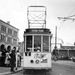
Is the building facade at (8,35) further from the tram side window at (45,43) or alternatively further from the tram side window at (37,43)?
the tram side window at (45,43)

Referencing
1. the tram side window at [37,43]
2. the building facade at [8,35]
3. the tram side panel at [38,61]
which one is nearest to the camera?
the tram side panel at [38,61]

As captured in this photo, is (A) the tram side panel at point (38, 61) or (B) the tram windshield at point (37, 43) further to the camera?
(B) the tram windshield at point (37, 43)

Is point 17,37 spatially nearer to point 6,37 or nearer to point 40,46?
point 6,37

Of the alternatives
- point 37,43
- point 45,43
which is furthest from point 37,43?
point 45,43

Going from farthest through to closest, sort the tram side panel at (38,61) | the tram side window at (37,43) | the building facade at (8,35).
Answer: the building facade at (8,35), the tram side window at (37,43), the tram side panel at (38,61)

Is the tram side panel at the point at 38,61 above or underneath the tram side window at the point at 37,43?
underneath

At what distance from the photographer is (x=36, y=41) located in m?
12.1

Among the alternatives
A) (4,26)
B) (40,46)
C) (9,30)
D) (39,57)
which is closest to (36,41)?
(40,46)

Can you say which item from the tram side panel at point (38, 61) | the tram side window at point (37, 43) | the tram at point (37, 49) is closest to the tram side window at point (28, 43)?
the tram at point (37, 49)

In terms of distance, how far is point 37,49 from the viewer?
11.9 metres

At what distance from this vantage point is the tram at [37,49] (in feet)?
37.6

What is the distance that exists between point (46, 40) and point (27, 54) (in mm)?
1696

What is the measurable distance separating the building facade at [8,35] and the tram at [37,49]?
4186 centimetres

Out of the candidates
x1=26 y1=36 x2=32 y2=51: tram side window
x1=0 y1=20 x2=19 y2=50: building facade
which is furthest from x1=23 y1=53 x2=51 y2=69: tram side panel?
x1=0 y1=20 x2=19 y2=50: building facade
